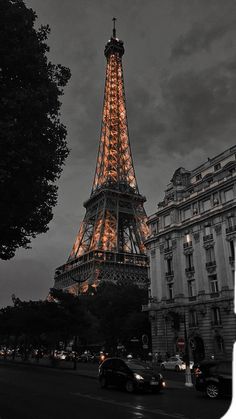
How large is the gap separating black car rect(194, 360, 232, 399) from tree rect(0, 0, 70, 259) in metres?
9.91

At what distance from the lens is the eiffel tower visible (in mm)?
99125

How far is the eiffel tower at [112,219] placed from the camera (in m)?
99.1

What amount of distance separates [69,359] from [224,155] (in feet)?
126

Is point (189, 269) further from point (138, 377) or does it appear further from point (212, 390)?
point (212, 390)

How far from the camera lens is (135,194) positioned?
4557 inches

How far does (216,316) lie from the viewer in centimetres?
4722

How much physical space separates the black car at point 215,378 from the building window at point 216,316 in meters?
31.1

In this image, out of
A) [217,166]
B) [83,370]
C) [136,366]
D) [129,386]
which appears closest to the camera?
[129,386]

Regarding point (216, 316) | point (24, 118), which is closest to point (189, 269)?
point (216, 316)

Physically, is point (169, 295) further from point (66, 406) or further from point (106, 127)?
point (106, 127)

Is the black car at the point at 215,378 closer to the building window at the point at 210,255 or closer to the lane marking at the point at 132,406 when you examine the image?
the lane marking at the point at 132,406

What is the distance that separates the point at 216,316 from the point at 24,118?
39.8 meters

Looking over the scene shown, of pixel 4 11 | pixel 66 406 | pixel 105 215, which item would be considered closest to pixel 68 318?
pixel 66 406

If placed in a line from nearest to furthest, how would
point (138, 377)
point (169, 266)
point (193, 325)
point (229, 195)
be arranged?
point (138, 377) → point (229, 195) → point (193, 325) → point (169, 266)
